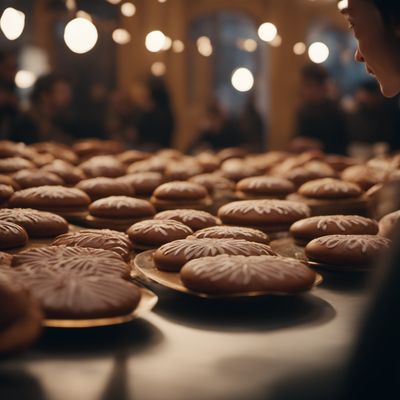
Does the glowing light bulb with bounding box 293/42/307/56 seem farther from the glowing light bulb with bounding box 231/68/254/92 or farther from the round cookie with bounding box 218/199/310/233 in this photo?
the round cookie with bounding box 218/199/310/233

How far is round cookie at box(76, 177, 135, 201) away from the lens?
91.9 inches

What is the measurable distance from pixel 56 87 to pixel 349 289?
4043mm

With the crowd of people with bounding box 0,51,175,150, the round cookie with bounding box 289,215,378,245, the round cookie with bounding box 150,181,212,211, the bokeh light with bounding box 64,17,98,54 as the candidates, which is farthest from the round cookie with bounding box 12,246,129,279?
the crowd of people with bounding box 0,51,175,150

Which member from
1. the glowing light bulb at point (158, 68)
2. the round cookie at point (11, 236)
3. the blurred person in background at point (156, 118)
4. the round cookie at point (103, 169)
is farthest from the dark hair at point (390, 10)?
the glowing light bulb at point (158, 68)

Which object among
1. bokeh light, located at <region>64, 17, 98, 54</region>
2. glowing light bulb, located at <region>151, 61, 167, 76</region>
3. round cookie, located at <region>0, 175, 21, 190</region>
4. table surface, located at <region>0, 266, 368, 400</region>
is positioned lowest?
table surface, located at <region>0, 266, 368, 400</region>

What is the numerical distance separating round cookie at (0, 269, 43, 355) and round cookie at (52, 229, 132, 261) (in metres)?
0.55

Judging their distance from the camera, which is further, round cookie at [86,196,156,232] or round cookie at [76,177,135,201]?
round cookie at [76,177,135,201]

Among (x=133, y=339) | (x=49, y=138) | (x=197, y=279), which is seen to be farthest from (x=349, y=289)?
(x=49, y=138)

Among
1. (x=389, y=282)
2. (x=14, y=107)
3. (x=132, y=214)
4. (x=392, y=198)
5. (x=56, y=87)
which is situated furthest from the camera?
(x=56, y=87)

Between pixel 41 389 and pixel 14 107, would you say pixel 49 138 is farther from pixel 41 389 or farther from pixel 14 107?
pixel 41 389

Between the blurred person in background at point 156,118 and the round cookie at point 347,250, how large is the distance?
450cm

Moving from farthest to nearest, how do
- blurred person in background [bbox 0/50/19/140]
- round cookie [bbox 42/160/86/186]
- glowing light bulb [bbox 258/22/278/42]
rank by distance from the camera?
blurred person in background [bbox 0/50/19/140]
glowing light bulb [bbox 258/22/278/42]
round cookie [bbox 42/160/86/186]

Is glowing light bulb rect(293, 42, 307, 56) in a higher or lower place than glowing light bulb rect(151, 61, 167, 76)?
lower

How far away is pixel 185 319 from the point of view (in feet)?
Result: 3.62
